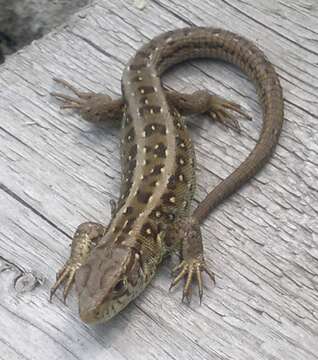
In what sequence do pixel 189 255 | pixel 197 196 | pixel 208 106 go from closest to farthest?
pixel 189 255
pixel 197 196
pixel 208 106

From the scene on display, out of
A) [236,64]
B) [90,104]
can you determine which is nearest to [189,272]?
[90,104]

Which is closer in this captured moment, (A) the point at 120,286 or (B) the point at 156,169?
(A) the point at 120,286

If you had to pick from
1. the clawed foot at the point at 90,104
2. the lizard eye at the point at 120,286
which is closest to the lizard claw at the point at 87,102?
the clawed foot at the point at 90,104

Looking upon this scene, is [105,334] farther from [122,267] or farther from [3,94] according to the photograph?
[3,94]

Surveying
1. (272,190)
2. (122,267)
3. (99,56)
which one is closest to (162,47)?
(99,56)

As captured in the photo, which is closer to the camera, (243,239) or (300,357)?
(300,357)

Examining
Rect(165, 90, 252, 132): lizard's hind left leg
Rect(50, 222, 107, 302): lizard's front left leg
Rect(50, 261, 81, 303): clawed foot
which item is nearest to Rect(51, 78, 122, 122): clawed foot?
Rect(165, 90, 252, 132): lizard's hind left leg

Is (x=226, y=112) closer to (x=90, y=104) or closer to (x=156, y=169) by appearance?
(x=156, y=169)

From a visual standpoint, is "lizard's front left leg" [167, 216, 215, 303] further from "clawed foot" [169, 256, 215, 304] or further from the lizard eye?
the lizard eye
